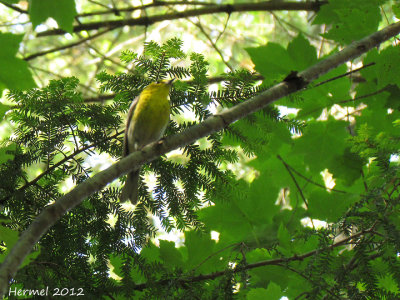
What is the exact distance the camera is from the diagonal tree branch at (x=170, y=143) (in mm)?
1448

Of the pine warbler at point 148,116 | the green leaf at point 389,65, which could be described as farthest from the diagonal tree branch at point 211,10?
the green leaf at point 389,65

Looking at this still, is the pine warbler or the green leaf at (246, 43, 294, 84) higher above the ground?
the pine warbler

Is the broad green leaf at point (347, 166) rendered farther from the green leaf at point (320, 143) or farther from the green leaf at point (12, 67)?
the green leaf at point (12, 67)

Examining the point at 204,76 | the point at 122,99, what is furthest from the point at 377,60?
the point at 122,99

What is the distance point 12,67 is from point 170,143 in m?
0.79

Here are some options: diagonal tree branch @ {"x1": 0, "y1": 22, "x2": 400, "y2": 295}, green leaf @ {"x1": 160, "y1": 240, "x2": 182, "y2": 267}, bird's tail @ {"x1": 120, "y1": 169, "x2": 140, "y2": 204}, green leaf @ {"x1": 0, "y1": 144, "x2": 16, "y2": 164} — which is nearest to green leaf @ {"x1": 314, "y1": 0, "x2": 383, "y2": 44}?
diagonal tree branch @ {"x1": 0, "y1": 22, "x2": 400, "y2": 295}

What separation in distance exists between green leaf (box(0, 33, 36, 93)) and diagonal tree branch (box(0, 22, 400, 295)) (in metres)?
0.55

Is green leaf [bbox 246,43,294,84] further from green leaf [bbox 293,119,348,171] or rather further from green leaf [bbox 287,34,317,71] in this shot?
green leaf [bbox 293,119,348,171]

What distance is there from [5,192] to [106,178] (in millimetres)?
765

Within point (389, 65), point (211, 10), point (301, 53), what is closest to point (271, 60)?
point (301, 53)

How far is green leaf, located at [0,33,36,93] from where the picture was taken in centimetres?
176

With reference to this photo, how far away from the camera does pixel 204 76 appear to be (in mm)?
2447

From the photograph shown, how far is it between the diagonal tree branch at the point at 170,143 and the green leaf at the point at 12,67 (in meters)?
0.55

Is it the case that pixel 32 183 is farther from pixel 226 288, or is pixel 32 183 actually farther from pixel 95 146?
pixel 226 288
